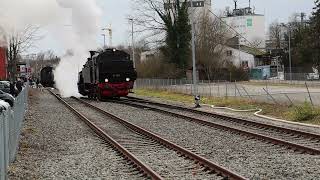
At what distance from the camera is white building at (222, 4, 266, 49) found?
13812cm

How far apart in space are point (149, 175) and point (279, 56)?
9446 cm

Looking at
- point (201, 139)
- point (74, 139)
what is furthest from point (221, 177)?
point (74, 139)

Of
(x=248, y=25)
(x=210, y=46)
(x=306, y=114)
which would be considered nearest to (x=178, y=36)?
(x=210, y=46)

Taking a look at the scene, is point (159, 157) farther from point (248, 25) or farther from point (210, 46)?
point (248, 25)

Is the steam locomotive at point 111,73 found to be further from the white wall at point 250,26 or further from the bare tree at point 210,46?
the white wall at point 250,26

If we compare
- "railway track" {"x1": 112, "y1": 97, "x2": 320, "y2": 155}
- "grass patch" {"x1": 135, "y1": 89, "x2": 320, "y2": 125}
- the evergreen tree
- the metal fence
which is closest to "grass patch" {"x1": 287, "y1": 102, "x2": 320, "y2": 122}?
"grass patch" {"x1": 135, "y1": 89, "x2": 320, "y2": 125}

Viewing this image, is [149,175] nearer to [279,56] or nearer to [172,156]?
[172,156]

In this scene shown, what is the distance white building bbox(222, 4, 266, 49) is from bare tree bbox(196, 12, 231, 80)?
160 feet

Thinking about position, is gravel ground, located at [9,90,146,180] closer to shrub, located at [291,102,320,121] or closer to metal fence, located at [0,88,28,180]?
metal fence, located at [0,88,28,180]

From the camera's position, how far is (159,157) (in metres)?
12.4

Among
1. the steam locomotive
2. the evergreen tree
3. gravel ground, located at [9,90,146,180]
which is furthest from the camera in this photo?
the evergreen tree

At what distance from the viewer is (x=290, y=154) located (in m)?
12.0

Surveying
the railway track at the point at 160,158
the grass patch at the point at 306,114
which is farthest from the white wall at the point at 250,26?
the railway track at the point at 160,158

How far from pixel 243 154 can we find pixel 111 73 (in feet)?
86.3
